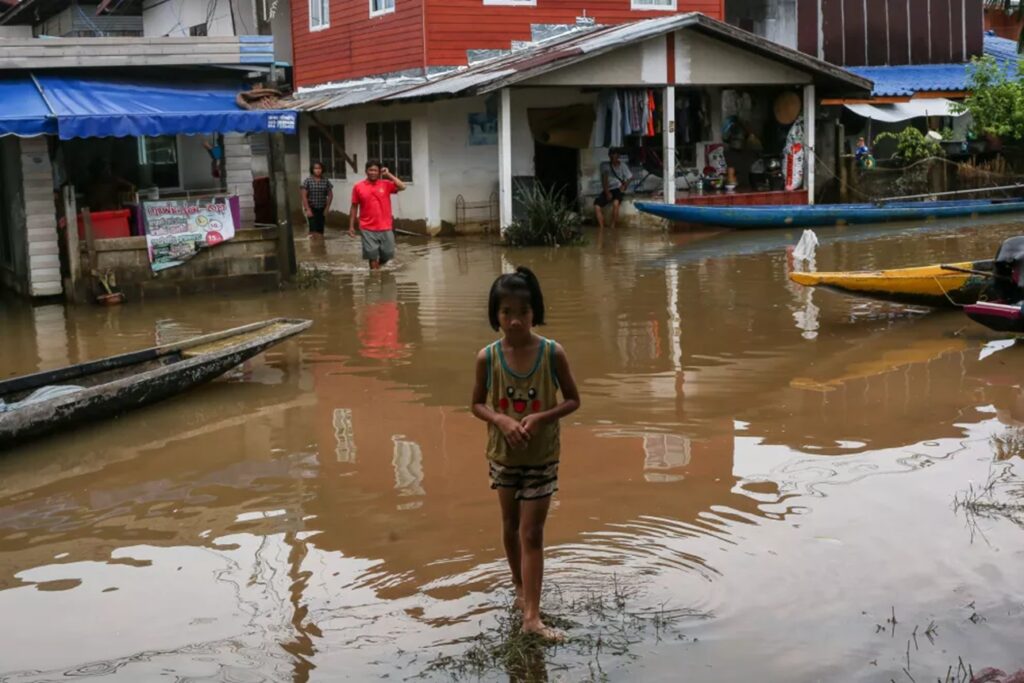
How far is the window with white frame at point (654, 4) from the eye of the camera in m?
24.1

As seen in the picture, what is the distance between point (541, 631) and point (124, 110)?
10.9 metres

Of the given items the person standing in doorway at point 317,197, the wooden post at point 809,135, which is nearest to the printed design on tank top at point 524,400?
the person standing in doorway at point 317,197

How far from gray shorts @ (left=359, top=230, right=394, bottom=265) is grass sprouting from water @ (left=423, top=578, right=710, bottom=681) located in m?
12.1

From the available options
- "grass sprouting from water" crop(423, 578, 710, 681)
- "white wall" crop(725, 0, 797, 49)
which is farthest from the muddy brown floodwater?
"white wall" crop(725, 0, 797, 49)

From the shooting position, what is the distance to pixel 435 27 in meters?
22.4

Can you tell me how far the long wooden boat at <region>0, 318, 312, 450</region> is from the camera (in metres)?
8.10

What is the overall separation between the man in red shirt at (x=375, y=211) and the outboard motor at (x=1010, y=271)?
26.7 feet

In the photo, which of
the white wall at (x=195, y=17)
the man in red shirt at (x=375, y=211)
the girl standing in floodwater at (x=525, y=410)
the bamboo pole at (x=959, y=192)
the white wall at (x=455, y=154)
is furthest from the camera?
the white wall at (x=195, y=17)

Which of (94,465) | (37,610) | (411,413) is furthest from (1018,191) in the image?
(37,610)

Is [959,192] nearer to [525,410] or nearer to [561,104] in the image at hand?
[561,104]

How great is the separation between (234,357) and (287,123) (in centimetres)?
568

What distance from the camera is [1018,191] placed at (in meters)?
25.2

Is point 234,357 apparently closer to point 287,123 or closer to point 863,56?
point 287,123

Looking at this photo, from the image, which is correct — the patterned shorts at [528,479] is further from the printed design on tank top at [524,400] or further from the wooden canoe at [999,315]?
the wooden canoe at [999,315]
